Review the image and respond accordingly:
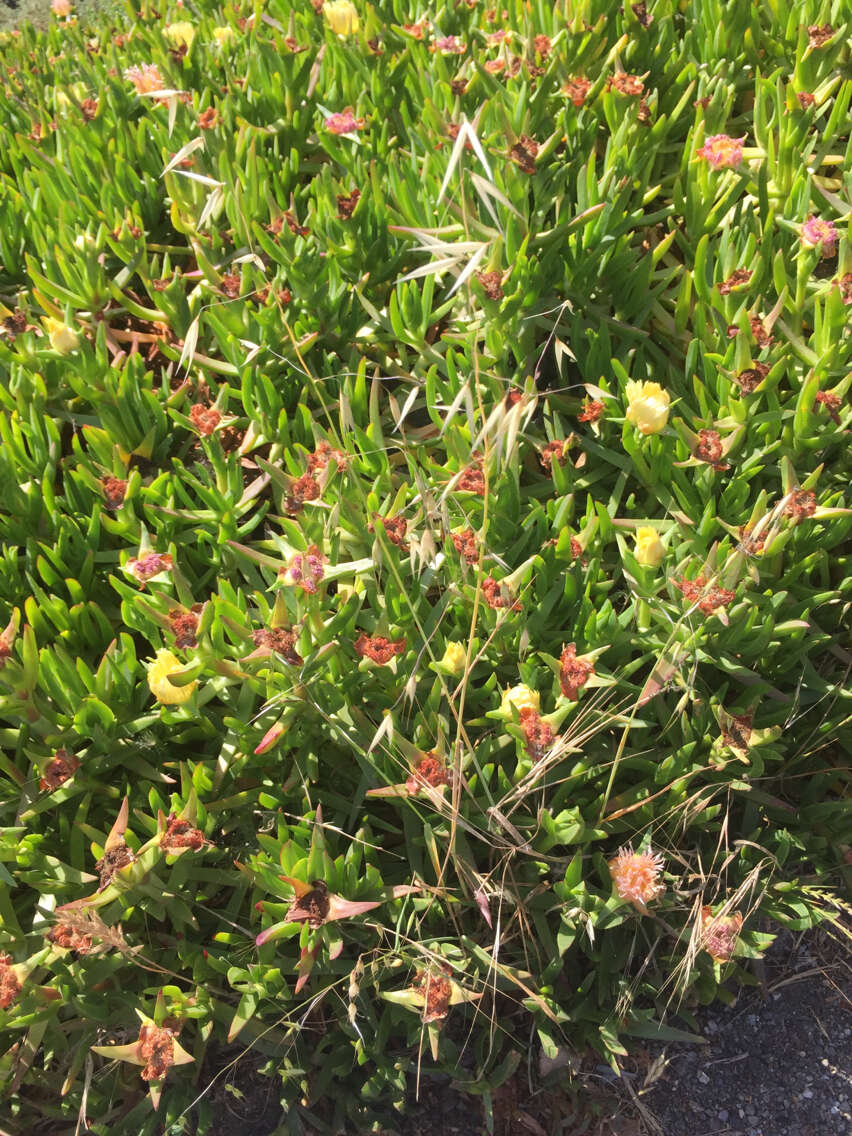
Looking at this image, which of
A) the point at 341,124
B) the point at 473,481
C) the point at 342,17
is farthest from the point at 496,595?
the point at 342,17

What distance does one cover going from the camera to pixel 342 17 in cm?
244

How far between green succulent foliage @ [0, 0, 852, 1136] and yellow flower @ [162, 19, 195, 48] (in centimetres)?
35

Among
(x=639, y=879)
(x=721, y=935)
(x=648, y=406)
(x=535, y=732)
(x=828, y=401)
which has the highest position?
(x=648, y=406)

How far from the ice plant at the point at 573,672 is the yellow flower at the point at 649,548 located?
0.70ft

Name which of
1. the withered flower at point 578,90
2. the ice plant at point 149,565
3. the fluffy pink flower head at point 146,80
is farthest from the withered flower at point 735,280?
the fluffy pink flower head at point 146,80

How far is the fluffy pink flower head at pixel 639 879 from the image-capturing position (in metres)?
1.74

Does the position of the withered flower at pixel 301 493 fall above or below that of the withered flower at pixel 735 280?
below

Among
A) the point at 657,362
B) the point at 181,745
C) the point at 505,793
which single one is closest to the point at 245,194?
the point at 657,362

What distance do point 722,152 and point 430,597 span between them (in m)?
1.13

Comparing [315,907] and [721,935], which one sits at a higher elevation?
[315,907]

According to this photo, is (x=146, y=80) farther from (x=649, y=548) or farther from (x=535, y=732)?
(x=535, y=732)

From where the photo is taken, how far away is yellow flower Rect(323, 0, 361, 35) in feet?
7.96

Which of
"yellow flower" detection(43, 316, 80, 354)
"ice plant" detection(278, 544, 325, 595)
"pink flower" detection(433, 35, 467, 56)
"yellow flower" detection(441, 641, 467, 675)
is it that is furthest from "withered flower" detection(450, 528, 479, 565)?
"pink flower" detection(433, 35, 467, 56)

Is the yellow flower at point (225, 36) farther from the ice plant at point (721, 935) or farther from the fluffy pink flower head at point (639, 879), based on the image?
the ice plant at point (721, 935)
